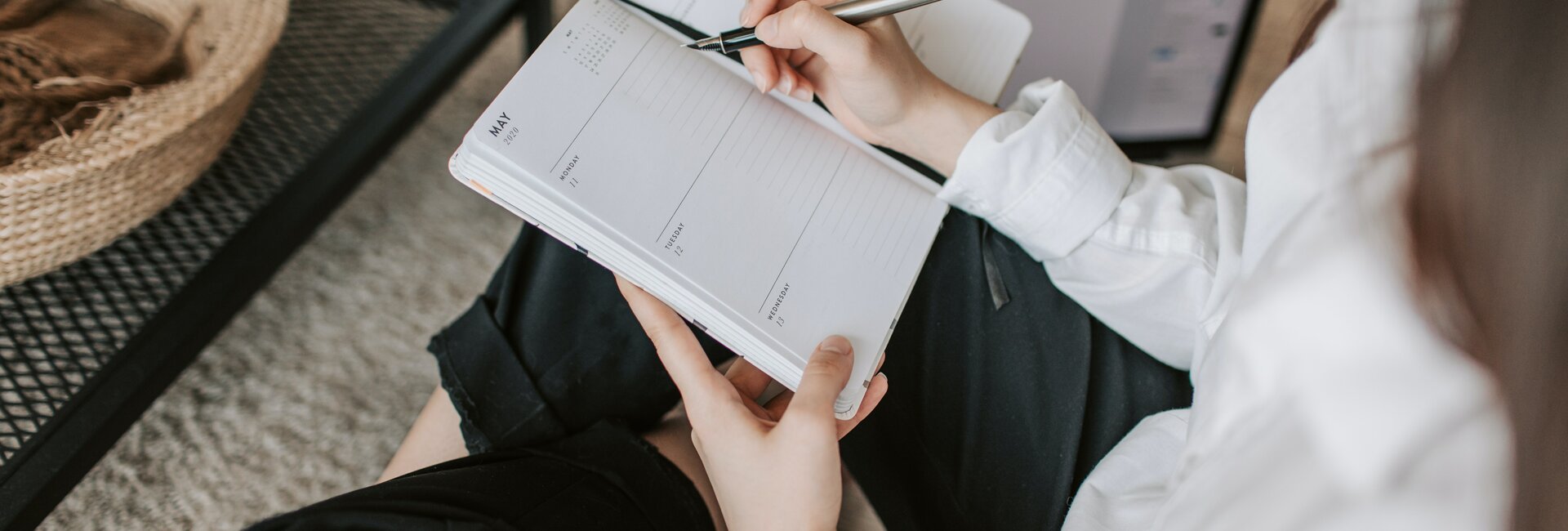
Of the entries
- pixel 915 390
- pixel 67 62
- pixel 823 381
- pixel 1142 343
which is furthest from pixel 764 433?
pixel 67 62

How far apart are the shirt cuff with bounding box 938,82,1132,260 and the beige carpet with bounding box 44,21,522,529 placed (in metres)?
0.59

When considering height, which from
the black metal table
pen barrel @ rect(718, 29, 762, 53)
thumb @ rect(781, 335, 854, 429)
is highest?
pen barrel @ rect(718, 29, 762, 53)

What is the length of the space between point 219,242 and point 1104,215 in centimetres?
65

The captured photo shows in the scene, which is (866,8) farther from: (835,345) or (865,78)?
(835,345)

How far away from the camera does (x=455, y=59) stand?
733 mm

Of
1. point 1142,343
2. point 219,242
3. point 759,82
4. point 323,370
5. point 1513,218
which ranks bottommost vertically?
point 323,370

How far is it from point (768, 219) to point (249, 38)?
0.37m

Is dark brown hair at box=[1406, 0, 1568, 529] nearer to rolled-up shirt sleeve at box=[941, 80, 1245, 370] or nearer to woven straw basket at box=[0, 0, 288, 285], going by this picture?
Answer: rolled-up shirt sleeve at box=[941, 80, 1245, 370]

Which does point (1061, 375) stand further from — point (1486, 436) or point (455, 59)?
point (455, 59)

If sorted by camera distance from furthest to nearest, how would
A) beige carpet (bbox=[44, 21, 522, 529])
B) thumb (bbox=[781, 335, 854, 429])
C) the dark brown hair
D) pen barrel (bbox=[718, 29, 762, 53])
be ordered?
beige carpet (bbox=[44, 21, 522, 529]) < pen barrel (bbox=[718, 29, 762, 53]) < thumb (bbox=[781, 335, 854, 429]) < the dark brown hair

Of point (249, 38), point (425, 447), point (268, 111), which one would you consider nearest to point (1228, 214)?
point (425, 447)

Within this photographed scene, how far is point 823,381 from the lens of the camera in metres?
0.41

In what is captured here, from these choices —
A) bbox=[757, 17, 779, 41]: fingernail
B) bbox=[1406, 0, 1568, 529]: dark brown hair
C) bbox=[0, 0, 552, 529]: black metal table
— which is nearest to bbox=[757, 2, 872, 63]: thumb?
bbox=[757, 17, 779, 41]: fingernail

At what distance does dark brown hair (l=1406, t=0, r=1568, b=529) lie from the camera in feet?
0.79
